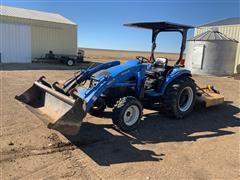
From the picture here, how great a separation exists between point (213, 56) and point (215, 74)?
120 cm

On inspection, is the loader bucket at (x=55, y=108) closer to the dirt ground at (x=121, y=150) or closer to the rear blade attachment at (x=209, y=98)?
the dirt ground at (x=121, y=150)

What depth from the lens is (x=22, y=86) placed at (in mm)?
10375

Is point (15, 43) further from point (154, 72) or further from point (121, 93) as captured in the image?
point (121, 93)

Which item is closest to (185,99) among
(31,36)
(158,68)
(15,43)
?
(158,68)

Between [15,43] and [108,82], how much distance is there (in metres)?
18.3

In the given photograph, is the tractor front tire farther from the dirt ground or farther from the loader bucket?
the loader bucket

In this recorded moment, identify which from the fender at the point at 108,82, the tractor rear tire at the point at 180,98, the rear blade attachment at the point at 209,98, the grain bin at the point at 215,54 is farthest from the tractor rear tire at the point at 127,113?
the grain bin at the point at 215,54

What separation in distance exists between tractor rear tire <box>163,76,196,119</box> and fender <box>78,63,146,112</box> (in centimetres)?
89

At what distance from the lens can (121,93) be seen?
5934 millimetres

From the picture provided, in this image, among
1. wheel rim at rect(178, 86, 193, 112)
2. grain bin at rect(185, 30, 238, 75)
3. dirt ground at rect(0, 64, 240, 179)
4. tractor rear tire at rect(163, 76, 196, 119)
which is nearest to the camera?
dirt ground at rect(0, 64, 240, 179)

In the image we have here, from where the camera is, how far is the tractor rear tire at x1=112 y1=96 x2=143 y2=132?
17.6 feet

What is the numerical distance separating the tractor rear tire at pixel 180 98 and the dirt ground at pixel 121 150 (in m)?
0.24

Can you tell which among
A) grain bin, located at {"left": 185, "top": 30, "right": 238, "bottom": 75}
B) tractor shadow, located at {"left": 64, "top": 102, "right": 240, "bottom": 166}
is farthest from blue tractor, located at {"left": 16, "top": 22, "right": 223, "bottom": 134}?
grain bin, located at {"left": 185, "top": 30, "right": 238, "bottom": 75}

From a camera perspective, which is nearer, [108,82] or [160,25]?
[108,82]
